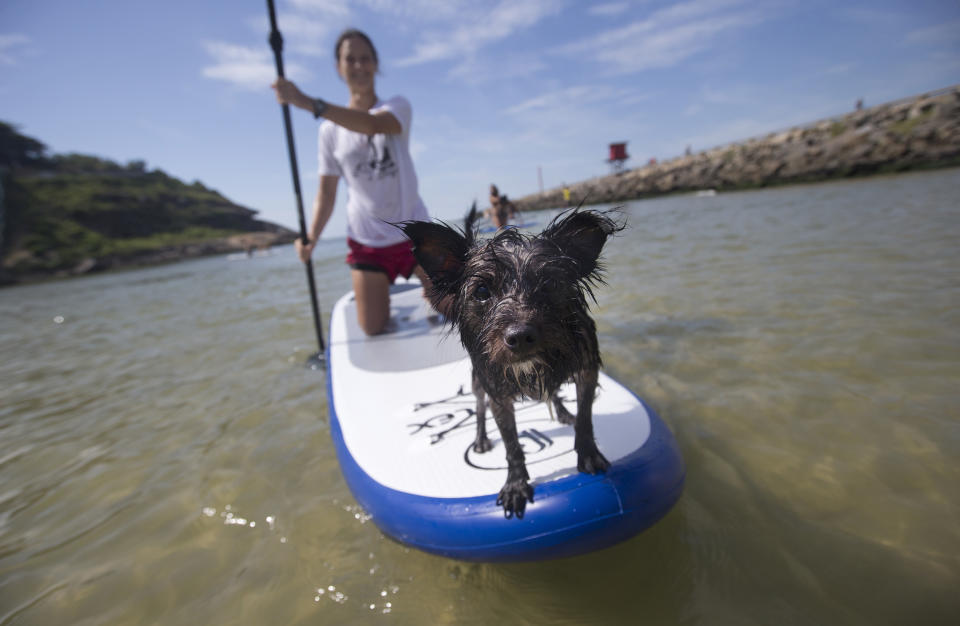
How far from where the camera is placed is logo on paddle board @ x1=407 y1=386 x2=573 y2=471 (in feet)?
9.34

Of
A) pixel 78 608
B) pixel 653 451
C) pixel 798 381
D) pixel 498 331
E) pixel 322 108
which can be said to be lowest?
pixel 78 608

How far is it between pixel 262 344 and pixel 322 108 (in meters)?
5.40

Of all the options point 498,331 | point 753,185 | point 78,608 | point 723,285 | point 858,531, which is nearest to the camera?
point 498,331

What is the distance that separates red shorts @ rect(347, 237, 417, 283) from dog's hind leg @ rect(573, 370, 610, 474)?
356 centimetres

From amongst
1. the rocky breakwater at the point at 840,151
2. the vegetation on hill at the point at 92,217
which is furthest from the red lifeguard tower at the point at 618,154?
the vegetation on hill at the point at 92,217

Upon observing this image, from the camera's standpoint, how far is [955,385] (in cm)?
378

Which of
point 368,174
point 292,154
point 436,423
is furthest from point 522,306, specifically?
point 292,154

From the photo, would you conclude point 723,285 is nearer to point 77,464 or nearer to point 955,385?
point 955,385

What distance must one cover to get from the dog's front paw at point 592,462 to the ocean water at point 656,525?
64 cm

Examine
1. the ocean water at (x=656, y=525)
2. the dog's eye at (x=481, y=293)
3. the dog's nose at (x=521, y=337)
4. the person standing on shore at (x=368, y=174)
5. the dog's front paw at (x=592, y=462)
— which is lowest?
the ocean water at (x=656, y=525)

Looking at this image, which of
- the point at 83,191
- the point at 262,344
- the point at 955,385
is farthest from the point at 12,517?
the point at 83,191

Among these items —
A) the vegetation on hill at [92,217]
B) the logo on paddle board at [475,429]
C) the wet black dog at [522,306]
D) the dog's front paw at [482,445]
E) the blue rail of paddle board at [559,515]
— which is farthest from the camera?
the vegetation on hill at [92,217]

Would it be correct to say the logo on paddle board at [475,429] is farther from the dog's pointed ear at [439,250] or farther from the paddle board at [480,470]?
the dog's pointed ear at [439,250]

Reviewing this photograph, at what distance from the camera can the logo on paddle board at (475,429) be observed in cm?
285
